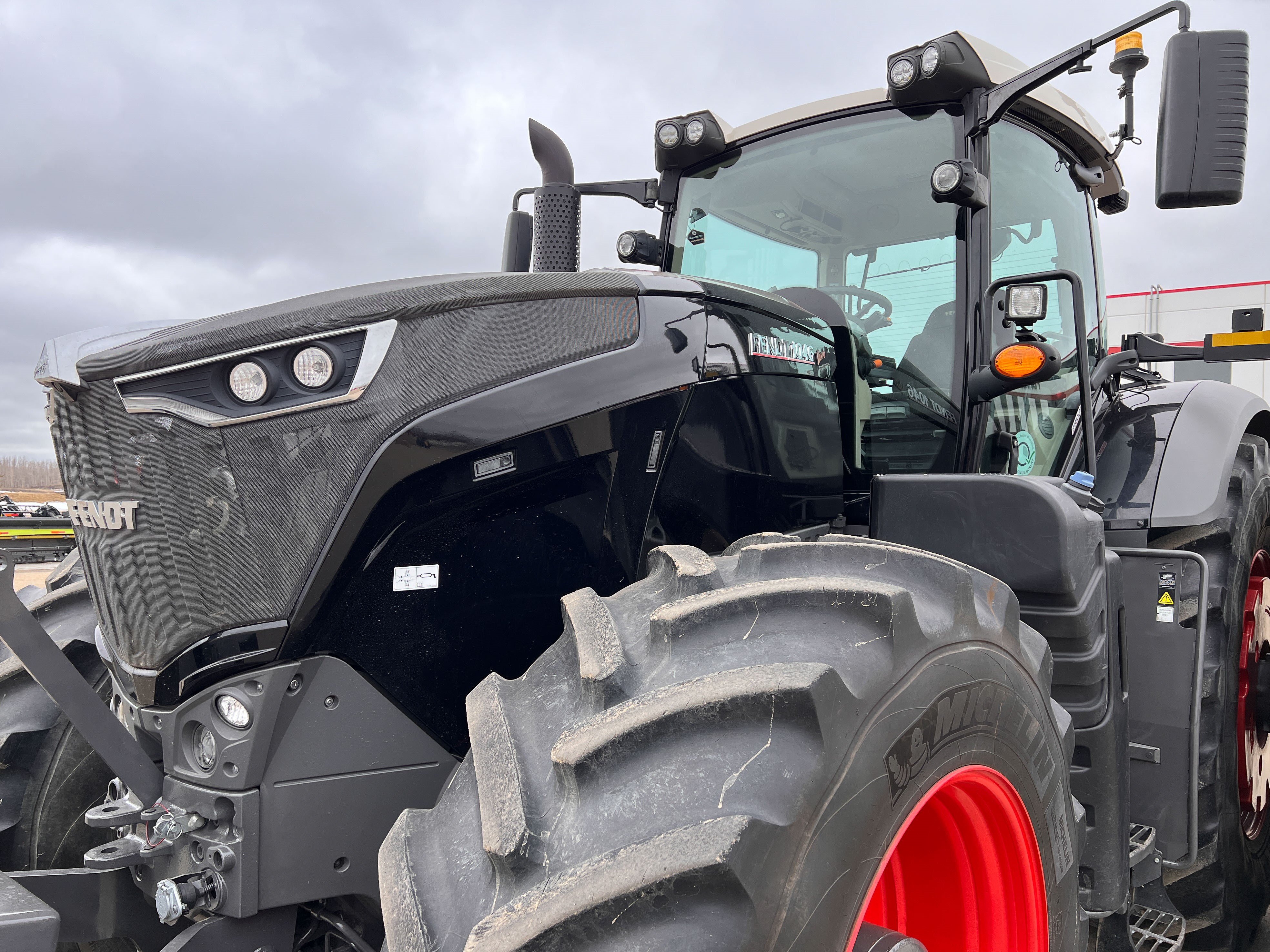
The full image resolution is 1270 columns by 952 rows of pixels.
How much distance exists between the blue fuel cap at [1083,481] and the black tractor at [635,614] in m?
0.02

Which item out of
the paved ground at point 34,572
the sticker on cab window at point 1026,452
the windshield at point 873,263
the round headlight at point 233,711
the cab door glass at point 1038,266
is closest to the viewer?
the round headlight at point 233,711

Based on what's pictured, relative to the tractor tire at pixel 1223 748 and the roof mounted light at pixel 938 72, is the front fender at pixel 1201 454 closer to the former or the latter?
the tractor tire at pixel 1223 748

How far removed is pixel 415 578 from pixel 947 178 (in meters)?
1.56

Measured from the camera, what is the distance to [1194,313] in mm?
15789

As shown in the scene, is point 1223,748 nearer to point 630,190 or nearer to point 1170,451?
point 1170,451

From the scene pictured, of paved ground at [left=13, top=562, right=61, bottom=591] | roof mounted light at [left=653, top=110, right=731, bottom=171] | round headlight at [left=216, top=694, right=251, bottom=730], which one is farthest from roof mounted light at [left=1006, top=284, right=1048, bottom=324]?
paved ground at [left=13, top=562, right=61, bottom=591]

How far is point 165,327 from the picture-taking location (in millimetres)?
1582

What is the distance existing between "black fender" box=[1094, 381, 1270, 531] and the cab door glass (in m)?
0.18

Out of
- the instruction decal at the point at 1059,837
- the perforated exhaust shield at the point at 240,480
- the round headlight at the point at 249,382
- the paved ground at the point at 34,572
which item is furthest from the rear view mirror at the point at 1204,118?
the paved ground at the point at 34,572

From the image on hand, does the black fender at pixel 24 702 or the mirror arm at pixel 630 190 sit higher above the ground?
the mirror arm at pixel 630 190

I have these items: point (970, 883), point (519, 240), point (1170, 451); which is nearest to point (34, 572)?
point (519, 240)

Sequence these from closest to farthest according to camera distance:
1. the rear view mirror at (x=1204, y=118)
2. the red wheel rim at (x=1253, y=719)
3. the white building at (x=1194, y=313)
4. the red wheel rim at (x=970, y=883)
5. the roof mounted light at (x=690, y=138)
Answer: the red wheel rim at (x=970, y=883), the rear view mirror at (x=1204, y=118), the roof mounted light at (x=690, y=138), the red wheel rim at (x=1253, y=719), the white building at (x=1194, y=313)

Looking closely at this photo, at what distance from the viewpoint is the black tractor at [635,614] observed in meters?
1.09

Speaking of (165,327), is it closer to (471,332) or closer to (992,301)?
(471,332)
